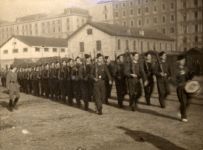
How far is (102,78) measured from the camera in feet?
33.5

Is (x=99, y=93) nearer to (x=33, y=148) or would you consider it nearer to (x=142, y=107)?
(x=142, y=107)

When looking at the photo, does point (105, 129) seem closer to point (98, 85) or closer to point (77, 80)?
point (98, 85)

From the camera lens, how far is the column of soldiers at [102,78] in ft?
32.2

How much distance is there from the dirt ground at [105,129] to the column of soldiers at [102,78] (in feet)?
1.37

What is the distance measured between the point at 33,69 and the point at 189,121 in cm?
1003

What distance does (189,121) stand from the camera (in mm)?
8000

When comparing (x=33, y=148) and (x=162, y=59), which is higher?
(x=162, y=59)

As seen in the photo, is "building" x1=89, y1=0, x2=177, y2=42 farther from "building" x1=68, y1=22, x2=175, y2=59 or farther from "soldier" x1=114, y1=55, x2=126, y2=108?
"soldier" x1=114, y1=55, x2=126, y2=108

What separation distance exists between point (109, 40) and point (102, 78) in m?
22.3

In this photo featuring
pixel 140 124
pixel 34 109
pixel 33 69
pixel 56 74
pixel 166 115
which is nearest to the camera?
pixel 140 124

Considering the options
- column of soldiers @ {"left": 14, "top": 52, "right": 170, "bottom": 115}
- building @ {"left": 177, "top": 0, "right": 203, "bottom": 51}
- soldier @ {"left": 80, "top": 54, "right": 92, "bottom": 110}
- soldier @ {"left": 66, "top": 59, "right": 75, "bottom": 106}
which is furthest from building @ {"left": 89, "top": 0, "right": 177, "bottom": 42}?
soldier @ {"left": 66, "top": 59, "right": 75, "bottom": 106}

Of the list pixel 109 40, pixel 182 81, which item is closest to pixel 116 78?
pixel 182 81

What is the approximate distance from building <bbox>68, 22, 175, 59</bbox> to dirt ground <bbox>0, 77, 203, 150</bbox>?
21132 mm

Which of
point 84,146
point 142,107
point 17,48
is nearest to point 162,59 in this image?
Result: point 142,107
